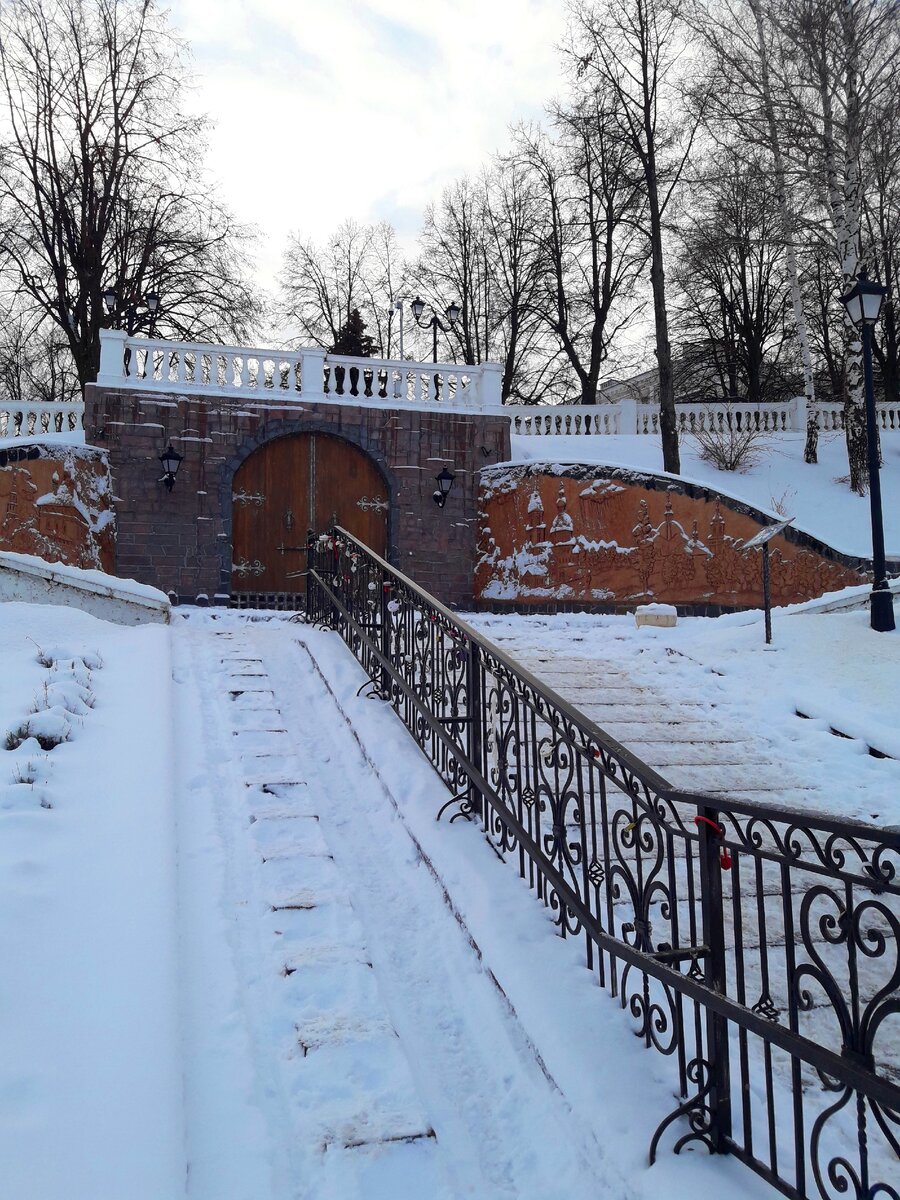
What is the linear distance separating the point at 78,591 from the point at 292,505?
5291 mm

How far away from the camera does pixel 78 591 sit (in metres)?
8.63

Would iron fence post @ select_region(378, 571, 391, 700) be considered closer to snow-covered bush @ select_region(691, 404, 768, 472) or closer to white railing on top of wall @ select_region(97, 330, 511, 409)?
white railing on top of wall @ select_region(97, 330, 511, 409)

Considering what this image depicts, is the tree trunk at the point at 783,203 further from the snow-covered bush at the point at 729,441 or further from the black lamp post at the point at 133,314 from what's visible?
the black lamp post at the point at 133,314

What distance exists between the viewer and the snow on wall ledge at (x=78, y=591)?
8.42 m

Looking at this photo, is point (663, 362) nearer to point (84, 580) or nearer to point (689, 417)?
point (689, 417)

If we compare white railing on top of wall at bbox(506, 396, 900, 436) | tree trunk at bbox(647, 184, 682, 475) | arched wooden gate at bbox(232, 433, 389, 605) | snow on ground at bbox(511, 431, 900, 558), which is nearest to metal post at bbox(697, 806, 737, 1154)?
arched wooden gate at bbox(232, 433, 389, 605)

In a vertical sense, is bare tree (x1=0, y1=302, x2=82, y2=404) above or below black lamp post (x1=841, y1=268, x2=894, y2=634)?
above

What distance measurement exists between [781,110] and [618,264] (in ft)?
28.5

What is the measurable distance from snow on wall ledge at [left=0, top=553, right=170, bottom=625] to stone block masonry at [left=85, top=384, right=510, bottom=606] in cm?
372

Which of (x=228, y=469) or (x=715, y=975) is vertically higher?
(x=228, y=469)

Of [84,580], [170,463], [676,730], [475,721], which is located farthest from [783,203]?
[475,721]

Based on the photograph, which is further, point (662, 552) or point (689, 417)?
point (689, 417)

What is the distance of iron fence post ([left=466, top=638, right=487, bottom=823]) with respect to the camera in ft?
15.2

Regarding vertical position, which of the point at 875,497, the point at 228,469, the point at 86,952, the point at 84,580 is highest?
A: the point at 228,469
